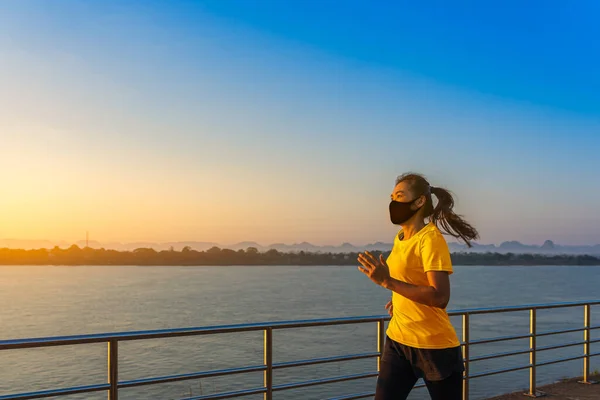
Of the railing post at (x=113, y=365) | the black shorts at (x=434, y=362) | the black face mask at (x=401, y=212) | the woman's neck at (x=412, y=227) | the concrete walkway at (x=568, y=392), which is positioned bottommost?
the concrete walkway at (x=568, y=392)

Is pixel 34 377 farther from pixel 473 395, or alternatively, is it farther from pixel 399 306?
pixel 399 306

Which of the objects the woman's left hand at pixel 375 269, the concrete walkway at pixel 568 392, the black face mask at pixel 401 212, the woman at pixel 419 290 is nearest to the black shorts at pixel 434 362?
the woman at pixel 419 290

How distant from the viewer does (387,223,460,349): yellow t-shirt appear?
3.39m

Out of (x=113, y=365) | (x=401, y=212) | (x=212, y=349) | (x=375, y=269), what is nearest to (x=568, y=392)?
(x=401, y=212)

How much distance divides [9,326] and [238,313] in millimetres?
17711

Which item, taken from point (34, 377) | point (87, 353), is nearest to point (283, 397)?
point (34, 377)

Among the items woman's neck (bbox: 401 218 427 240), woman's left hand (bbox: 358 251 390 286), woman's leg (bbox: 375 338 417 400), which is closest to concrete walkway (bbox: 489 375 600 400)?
woman's leg (bbox: 375 338 417 400)

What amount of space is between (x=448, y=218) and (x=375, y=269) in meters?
0.70

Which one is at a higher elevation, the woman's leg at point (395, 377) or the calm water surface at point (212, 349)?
the woman's leg at point (395, 377)

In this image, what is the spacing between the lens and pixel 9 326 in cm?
5012

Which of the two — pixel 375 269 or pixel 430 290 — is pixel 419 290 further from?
pixel 375 269

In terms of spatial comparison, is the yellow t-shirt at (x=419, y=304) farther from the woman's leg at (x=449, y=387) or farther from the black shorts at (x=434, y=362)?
the woman's leg at (x=449, y=387)

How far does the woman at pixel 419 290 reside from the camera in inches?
131

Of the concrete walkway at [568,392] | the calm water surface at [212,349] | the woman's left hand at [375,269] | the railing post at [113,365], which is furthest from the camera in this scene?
the calm water surface at [212,349]
